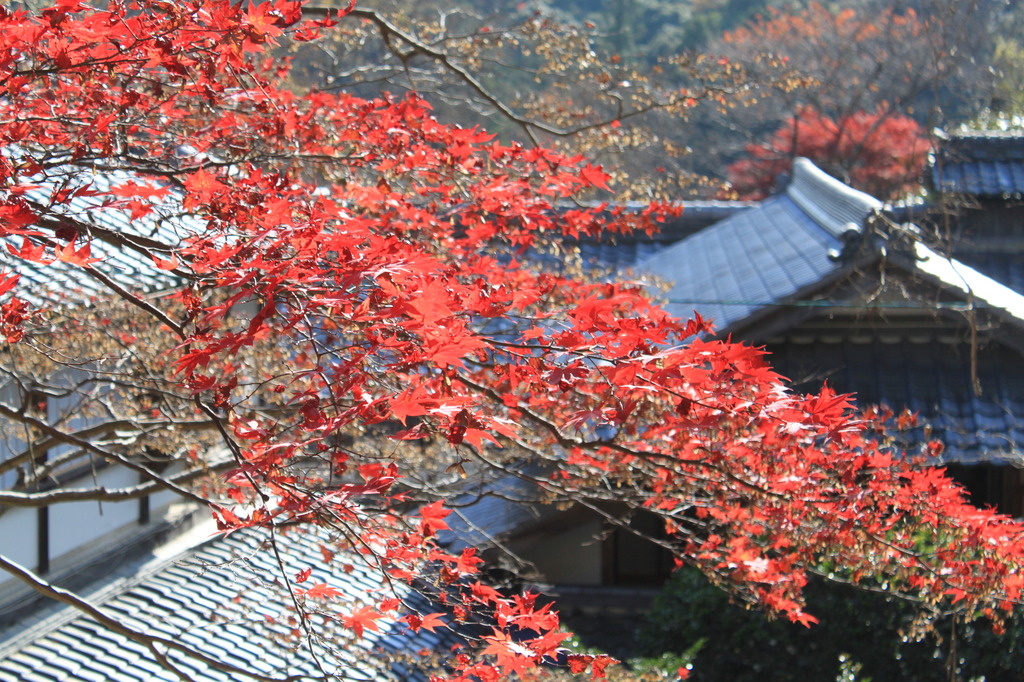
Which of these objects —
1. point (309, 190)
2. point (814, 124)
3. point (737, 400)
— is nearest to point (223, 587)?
point (309, 190)

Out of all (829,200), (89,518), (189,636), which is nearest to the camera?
(189,636)

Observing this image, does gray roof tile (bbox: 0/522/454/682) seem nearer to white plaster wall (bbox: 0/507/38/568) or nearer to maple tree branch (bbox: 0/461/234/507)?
white plaster wall (bbox: 0/507/38/568)

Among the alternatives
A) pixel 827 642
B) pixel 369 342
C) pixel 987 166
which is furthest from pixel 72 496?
pixel 987 166

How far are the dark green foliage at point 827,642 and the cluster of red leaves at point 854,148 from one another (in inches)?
659

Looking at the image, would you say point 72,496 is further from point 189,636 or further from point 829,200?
point 829,200

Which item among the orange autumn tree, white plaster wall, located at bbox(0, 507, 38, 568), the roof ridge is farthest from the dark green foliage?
white plaster wall, located at bbox(0, 507, 38, 568)

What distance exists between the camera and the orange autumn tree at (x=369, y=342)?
294 centimetres

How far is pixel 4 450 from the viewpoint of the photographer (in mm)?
6961

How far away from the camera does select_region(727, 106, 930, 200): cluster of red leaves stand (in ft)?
75.1

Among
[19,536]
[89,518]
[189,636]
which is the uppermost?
[19,536]

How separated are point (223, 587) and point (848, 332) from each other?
568 centimetres

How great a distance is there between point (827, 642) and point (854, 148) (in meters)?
19.3

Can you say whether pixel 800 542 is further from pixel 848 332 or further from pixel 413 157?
pixel 848 332

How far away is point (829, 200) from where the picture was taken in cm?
1094
